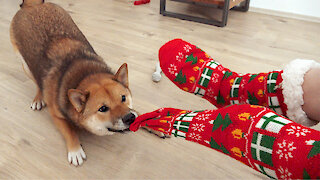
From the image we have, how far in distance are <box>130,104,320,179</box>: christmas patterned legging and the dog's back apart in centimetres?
59

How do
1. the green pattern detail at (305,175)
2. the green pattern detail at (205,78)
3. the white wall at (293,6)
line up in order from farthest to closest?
the white wall at (293,6), the green pattern detail at (205,78), the green pattern detail at (305,175)

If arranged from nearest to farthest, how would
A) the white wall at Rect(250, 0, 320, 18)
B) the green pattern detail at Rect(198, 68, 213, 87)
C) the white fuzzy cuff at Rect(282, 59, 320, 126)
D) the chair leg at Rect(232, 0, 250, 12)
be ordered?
the white fuzzy cuff at Rect(282, 59, 320, 126) < the green pattern detail at Rect(198, 68, 213, 87) < the white wall at Rect(250, 0, 320, 18) < the chair leg at Rect(232, 0, 250, 12)

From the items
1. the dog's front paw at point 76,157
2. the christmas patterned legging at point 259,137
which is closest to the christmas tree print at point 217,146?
the christmas patterned legging at point 259,137

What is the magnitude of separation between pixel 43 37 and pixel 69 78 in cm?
26

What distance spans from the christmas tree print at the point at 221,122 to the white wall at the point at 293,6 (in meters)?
2.11

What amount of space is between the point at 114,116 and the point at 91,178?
0.72 ft

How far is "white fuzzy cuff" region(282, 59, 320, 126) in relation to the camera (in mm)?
683

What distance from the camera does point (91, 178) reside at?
2.63 ft

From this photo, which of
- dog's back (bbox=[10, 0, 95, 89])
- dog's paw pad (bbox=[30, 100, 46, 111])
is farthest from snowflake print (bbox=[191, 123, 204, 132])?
dog's paw pad (bbox=[30, 100, 46, 111])

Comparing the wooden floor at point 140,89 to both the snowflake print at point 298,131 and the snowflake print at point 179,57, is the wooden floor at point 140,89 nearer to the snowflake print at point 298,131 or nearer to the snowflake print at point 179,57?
the snowflake print at point 179,57

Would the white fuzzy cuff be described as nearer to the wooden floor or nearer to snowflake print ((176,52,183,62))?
the wooden floor

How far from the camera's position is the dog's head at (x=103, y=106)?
2.53ft

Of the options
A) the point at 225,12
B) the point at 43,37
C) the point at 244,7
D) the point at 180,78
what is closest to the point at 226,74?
the point at 180,78

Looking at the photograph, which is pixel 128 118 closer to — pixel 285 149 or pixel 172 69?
pixel 172 69
